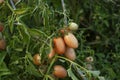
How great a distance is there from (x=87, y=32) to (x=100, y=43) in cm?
17

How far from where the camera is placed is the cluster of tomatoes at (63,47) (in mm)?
1853

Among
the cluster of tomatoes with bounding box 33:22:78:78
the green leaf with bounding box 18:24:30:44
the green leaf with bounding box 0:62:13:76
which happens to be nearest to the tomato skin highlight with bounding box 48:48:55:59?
the cluster of tomatoes with bounding box 33:22:78:78

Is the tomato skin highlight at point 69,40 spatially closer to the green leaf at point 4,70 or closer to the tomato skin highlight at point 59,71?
the tomato skin highlight at point 59,71

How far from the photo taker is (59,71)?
190cm

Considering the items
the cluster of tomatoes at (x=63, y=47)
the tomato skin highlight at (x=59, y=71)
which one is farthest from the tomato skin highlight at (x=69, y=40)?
the tomato skin highlight at (x=59, y=71)

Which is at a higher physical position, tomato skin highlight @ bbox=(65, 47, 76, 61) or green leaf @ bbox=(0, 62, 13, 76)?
tomato skin highlight @ bbox=(65, 47, 76, 61)

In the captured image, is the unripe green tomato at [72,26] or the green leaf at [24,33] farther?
the unripe green tomato at [72,26]

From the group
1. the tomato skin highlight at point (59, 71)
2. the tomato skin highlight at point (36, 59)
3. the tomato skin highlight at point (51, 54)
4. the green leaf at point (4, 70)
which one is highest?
the tomato skin highlight at point (51, 54)

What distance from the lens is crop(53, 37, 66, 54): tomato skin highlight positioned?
1845 mm

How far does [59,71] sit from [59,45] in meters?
0.14

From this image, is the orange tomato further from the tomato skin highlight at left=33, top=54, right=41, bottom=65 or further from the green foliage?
the tomato skin highlight at left=33, top=54, right=41, bottom=65

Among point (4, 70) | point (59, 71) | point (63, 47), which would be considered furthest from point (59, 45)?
point (4, 70)

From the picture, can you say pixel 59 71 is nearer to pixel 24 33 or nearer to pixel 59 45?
pixel 59 45

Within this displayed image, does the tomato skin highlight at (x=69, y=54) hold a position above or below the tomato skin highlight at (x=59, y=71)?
above
